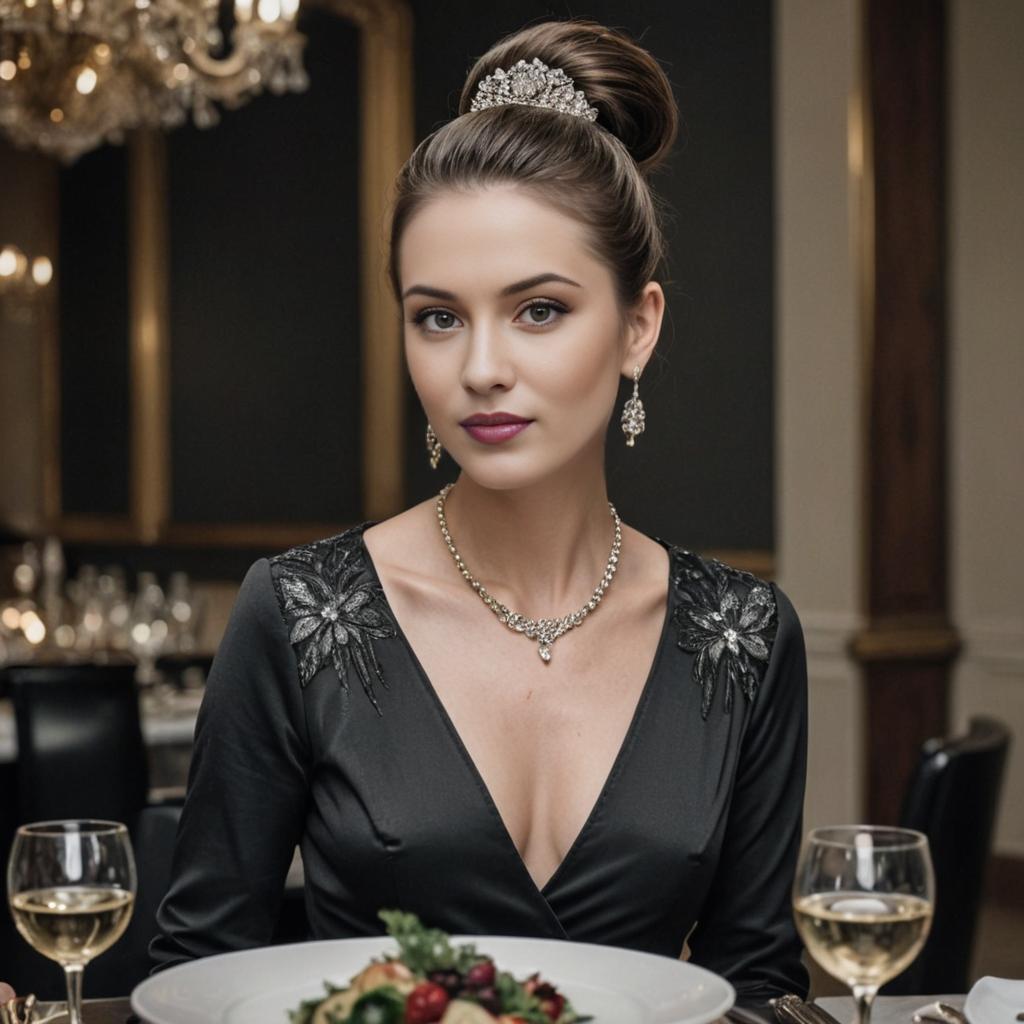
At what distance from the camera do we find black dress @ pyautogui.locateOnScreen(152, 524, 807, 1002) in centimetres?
167

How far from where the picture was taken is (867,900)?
3.76ft

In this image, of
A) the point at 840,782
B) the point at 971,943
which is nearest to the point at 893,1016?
the point at 971,943

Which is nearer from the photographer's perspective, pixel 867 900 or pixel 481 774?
pixel 867 900

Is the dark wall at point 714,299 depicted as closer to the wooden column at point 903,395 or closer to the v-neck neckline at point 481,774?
the wooden column at point 903,395

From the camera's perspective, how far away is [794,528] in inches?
224

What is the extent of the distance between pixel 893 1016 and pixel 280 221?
670cm

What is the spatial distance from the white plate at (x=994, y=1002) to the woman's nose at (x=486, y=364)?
0.64 metres

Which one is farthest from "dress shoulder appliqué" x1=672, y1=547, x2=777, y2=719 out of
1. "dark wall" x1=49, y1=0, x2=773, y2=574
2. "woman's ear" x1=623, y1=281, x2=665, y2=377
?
"dark wall" x1=49, y1=0, x2=773, y2=574

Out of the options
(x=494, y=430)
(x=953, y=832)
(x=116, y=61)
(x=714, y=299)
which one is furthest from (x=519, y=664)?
(x=714, y=299)

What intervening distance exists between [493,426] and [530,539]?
268 mm

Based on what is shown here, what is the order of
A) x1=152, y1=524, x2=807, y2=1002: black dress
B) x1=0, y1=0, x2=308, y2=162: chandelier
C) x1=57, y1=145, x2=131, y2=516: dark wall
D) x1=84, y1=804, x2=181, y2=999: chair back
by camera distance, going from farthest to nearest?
Answer: x1=57, y1=145, x2=131, y2=516: dark wall
x1=0, y1=0, x2=308, y2=162: chandelier
x1=84, y1=804, x2=181, y2=999: chair back
x1=152, y1=524, x2=807, y2=1002: black dress

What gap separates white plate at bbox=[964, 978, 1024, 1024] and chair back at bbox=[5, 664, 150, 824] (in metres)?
2.08

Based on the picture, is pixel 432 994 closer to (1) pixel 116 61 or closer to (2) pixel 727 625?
(2) pixel 727 625

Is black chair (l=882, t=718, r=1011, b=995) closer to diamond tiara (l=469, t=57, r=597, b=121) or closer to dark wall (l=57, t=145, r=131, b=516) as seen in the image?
diamond tiara (l=469, t=57, r=597, b=121)
